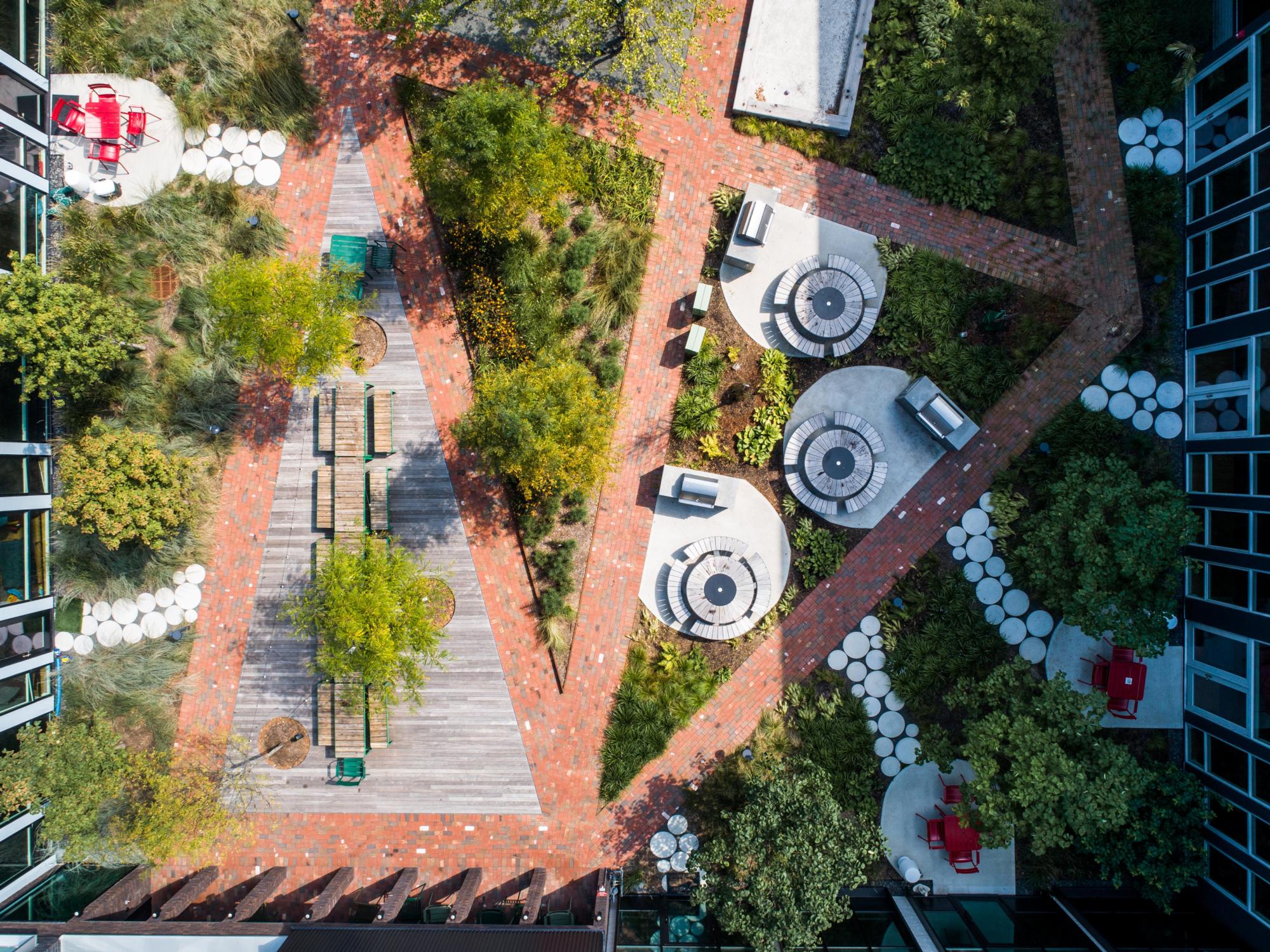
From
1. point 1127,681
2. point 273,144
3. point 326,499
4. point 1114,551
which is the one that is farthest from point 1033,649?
point 273,144

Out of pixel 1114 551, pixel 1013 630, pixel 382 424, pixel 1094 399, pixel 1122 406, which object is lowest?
pixel 1013 630

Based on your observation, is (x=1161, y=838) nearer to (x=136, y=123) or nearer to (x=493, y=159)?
(x=493, y=159)

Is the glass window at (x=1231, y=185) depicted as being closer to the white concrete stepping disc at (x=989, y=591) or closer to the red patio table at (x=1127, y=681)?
the white concrete stepping disc at (x=989, y=591)

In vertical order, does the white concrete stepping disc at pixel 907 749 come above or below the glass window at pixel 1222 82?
below

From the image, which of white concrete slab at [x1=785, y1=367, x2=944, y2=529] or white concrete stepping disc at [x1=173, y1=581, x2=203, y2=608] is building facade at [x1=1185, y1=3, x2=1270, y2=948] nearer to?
white concrete slab at [x1=785, y1=367, x2=944, y2=529]

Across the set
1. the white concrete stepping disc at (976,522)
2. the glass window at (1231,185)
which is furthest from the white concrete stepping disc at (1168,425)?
the glass window at (1231,185)

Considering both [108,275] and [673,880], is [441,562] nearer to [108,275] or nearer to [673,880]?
[673,880]

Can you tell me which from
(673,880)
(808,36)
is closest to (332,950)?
(673,880)
